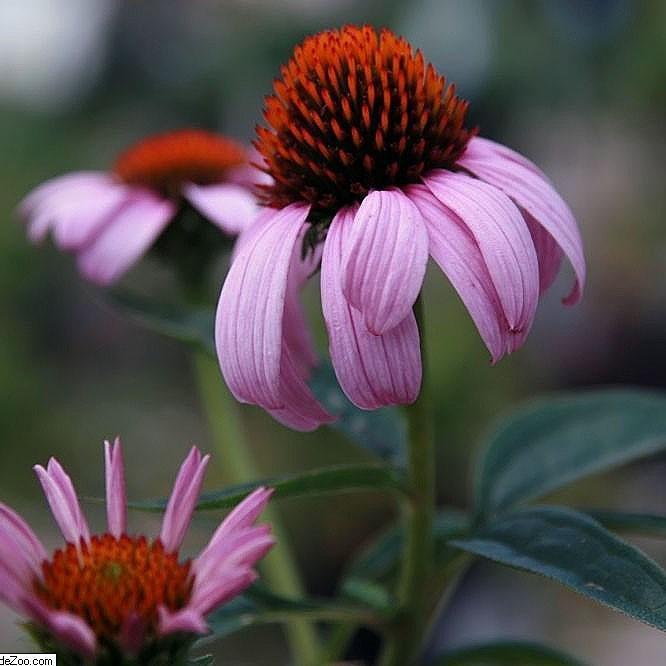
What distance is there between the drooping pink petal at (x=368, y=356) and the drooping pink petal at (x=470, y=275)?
2cm

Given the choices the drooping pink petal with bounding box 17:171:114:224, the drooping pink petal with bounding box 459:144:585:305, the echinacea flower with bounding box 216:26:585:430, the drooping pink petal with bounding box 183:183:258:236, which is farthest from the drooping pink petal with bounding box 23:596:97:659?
the drooping pink petal with bounding box 17:171:114:224

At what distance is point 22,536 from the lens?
1.13 ft

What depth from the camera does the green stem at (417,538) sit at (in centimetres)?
45

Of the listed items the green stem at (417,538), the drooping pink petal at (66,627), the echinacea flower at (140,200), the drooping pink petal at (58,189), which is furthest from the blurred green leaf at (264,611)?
the drooping pink petal at (58,189)

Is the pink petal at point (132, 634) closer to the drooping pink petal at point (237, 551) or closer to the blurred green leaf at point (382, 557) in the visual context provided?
the drooping pink petal at point (237, 551)

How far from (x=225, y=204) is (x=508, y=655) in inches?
12.3

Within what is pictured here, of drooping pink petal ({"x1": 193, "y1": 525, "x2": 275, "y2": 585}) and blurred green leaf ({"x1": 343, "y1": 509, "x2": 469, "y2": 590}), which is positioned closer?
drooping pink petal ({"x1": 193, "y1": 525, "x2": 275, "y2": 585})

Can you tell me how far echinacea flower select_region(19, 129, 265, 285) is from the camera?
65 centimetres

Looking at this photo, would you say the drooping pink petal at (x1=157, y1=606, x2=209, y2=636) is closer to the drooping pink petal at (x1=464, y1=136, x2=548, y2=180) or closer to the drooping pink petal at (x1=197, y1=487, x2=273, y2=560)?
the drooping pink petal at (x1=197, y1=487, x2=273, y2=560)

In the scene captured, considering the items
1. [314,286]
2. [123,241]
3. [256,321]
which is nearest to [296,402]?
[256,321]

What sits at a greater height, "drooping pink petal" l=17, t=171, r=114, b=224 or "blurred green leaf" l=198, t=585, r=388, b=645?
"drooping pink petal" l=17, t=171, r=114, b=224

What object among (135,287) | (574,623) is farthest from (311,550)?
(135,287)

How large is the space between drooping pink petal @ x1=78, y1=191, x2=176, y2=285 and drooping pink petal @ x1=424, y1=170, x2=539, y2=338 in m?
0.29

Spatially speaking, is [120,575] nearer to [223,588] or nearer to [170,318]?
[223,588]
